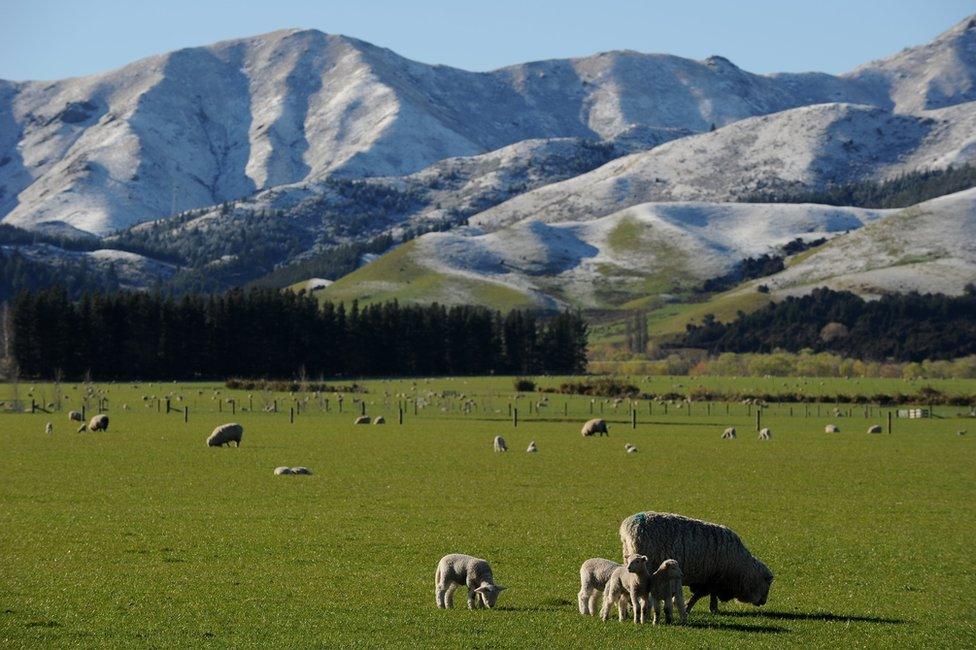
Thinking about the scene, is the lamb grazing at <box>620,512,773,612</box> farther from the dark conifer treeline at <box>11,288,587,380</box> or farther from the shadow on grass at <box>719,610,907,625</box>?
the dark conifer treeline at <box>11,288,587,380</box>

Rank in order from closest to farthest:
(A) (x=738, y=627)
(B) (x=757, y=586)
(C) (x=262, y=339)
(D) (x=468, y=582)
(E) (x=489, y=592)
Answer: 1. (A) (x=738, y=627)
2. (E) (x=489, y=592)
3. (D) (x=468, y=582)
4. (B) (x=757, y=586)
5. (C) (x=262, y=339)

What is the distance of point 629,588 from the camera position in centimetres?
2152

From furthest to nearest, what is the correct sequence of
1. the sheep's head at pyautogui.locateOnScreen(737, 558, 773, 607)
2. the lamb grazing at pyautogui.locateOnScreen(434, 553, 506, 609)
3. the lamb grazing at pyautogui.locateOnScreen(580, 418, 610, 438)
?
the lamb grazing at pyautogui.locateOnScreen(580, 418, 610, 438), the sheep's head at pyautogui.locateOnScreen(737, 558, 773, 607), the lamb grazing at pyautogui.locateOnScreen(434, 553, 506, 609)

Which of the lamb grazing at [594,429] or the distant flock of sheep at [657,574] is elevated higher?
the lamb grazing at [594,429]

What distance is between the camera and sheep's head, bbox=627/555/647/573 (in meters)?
21.0

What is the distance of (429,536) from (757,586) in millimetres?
10713

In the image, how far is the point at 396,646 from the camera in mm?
19609

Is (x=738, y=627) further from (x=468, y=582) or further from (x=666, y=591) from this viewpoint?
(x=468, y=582)

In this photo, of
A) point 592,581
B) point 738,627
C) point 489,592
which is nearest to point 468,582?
point 489,592

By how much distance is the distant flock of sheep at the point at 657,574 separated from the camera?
850 inches

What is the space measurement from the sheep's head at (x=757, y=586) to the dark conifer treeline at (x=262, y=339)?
428ft

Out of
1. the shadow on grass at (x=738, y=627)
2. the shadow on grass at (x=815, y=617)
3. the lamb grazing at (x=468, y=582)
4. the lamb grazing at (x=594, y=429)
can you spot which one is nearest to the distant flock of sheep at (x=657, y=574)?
the lamb grazing at (x=468, y=582)

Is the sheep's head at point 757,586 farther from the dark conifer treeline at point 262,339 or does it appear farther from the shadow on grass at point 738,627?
the dark conifer treeline at point 262,339

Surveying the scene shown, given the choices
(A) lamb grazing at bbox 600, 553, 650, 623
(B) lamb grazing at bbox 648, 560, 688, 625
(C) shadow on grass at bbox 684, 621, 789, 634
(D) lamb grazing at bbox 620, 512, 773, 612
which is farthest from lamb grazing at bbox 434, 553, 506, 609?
(C) shadow on grass at bbox 684, 621, 789, 634
